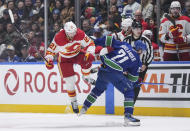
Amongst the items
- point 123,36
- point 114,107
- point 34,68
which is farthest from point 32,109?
point 123,36

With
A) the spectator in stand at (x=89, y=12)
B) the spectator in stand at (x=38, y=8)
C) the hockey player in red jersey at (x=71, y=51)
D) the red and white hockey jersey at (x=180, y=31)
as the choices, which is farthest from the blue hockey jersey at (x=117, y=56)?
the spectator in stand at (x=38, y=8)

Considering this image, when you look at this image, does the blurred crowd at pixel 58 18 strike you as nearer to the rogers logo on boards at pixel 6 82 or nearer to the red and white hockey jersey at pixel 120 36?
the red and white hockey jersey at pixel 120 36

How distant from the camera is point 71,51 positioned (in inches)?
287

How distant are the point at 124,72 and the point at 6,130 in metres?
1.90

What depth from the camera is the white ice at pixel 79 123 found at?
6098 millimetres

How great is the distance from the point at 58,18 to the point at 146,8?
6.41ft

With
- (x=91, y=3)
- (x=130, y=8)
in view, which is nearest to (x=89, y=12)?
(x=91, y=3)

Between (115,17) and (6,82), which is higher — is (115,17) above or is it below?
above

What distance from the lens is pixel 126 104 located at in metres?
6.40

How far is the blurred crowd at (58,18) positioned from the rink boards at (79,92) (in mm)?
642

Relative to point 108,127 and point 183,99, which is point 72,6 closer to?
point 183,99

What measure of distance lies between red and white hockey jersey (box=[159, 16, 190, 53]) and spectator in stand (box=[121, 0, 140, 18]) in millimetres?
852

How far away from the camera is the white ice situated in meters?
6.10

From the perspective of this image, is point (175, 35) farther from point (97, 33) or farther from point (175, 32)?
point (97, 33)
